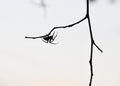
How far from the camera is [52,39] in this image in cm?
33

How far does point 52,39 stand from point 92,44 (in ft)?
0.20

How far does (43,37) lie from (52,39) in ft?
0.05

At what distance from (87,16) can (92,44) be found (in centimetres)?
5

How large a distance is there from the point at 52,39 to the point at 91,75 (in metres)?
0.08

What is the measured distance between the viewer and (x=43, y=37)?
0.32 meters

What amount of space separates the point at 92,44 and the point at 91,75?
53 millimetres

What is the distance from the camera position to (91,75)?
29 cm

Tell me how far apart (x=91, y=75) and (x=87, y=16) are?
3.9 inches

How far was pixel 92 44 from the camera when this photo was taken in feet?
1.06

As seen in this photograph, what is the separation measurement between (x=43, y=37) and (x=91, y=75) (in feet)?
0.30
